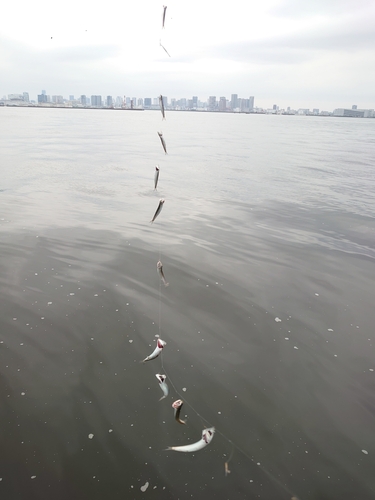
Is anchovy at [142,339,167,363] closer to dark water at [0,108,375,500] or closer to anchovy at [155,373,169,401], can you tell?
anchovy at [155,373,169,401]

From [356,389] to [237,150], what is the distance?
90.9 feet

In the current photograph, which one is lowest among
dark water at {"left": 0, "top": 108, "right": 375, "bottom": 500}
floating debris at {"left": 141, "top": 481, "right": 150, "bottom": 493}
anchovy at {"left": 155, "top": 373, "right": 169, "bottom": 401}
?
floating debris at {"left": 141, "top": 481, "right": 150, "bottom": 493}

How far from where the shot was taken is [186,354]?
17.8 feet

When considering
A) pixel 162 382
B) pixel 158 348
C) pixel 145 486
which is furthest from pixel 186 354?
pixel 158 348

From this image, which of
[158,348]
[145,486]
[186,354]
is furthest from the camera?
[186,354]

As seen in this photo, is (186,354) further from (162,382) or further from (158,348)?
(158,348)

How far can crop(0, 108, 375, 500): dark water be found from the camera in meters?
3.81

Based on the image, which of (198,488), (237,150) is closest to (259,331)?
(198,488)

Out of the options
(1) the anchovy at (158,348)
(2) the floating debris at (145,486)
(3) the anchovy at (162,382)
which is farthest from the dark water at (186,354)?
(1) the anchovy at (158,348)

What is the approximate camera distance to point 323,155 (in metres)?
29.2

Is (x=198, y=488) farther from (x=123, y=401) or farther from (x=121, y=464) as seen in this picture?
(x=123, y=401)

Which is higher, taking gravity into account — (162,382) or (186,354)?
(162,382)

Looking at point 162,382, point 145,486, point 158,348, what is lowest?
point 145,486

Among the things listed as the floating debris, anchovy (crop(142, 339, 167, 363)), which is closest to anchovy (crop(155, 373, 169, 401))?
anchovy (crop(142, 339, 167, 363))
